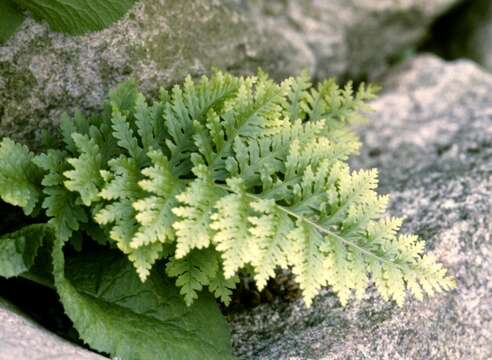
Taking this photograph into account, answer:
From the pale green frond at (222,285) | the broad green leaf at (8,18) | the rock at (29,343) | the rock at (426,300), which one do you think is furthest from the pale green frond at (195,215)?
the broad green leaf at (8,18)

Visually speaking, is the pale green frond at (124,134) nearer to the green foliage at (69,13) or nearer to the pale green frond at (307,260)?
the green foliage at (69,13)

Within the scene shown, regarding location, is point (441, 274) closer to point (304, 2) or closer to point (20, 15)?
point (20, 15)

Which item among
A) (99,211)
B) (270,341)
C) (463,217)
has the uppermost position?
(99,211)

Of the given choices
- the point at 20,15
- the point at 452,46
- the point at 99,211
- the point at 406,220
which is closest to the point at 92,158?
the point at 99,211

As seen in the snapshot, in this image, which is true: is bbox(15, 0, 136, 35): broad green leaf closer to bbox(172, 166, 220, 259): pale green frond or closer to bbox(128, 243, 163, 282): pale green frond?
bbox(172, 166, 220, 259): pale green frond

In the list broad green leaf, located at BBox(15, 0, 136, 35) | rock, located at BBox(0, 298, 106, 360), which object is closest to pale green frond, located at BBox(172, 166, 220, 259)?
rock, located at BBox(0, 298, 106, 360)

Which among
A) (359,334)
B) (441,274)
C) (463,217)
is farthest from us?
(463,217)
